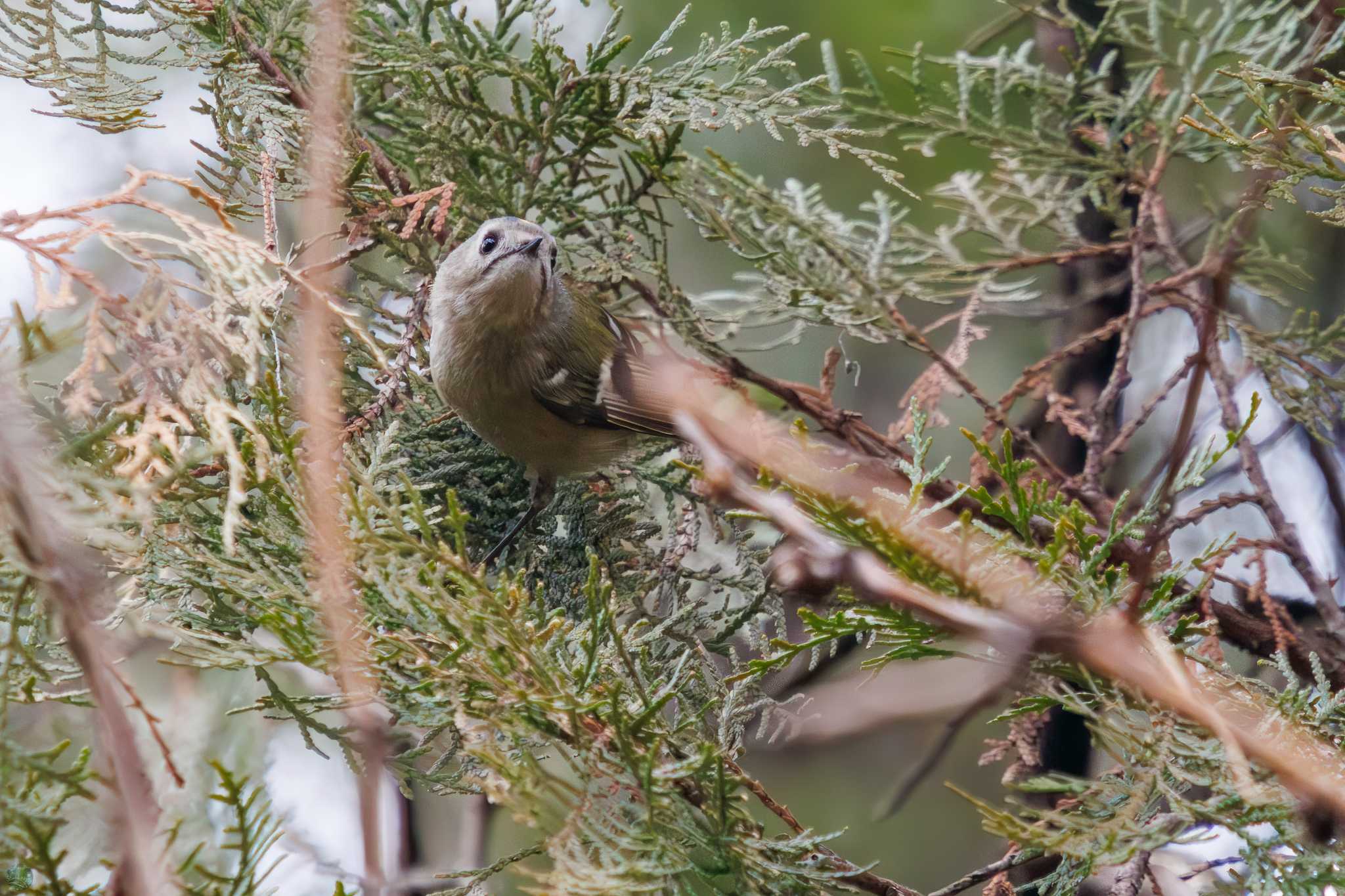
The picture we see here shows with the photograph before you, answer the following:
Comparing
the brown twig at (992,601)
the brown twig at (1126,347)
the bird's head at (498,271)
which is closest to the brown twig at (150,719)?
the brown twig at (992,601)

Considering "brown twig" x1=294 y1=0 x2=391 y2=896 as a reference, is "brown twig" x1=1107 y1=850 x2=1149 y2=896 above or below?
below

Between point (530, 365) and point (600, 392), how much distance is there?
19 centimetres

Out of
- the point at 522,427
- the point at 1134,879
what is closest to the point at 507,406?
the point at 522,427

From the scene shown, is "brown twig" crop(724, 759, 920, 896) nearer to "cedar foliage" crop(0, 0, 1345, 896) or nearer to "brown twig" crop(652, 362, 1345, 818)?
"cedar foliage" crop(0, 0, 1345, 896)

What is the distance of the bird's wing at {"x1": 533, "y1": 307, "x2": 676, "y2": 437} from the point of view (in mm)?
2557

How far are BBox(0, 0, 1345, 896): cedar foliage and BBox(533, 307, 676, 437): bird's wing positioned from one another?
181 millimetres

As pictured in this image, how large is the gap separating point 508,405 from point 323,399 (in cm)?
138

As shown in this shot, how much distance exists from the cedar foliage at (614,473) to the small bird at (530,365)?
0.08m

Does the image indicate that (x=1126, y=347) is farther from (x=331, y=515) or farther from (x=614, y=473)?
(x=331, y=515)

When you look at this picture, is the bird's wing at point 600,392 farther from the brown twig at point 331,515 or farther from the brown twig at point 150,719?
the brown twig at point 150,719

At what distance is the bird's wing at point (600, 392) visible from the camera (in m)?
2.56

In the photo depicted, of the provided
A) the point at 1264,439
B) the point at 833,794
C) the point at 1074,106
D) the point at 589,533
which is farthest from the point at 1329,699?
the point at 833,794

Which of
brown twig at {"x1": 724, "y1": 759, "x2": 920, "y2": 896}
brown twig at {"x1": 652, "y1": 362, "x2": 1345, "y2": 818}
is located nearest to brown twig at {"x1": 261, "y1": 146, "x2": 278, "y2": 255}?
brown twig at {"x1": 652, "y1": 362, "x2": 1345, "y2": 818}

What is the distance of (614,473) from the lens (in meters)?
2.56
